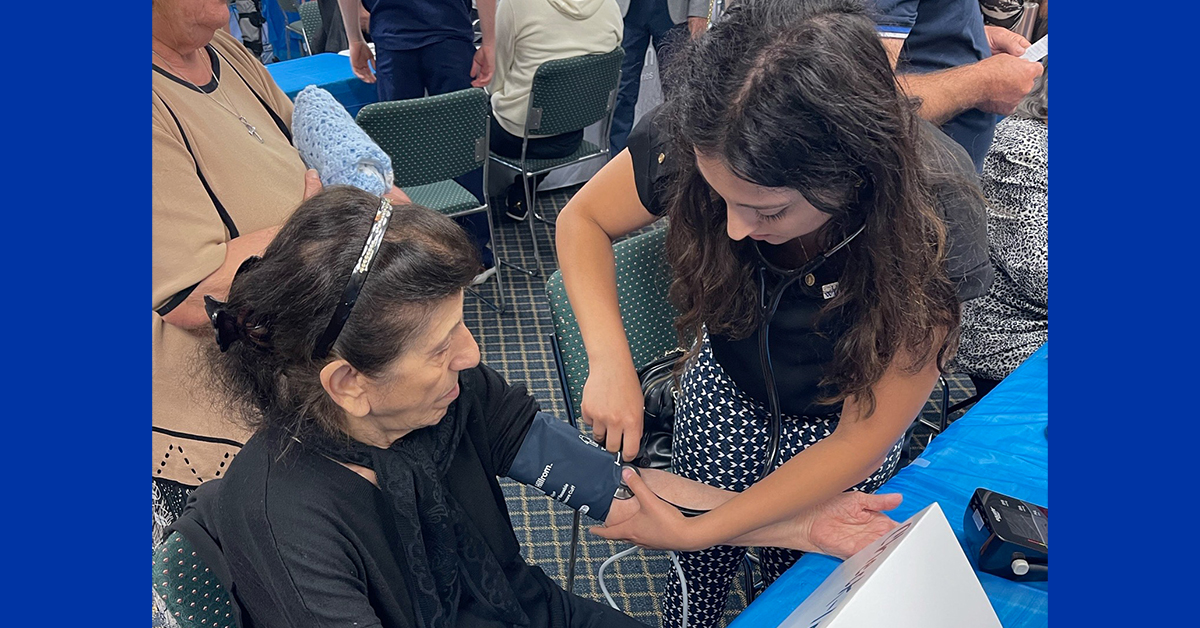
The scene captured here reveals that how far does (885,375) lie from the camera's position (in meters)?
1.27

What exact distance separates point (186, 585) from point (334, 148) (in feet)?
2.47

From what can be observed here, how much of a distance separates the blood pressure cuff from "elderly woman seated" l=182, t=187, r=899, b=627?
0.24ft

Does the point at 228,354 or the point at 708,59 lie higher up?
the point at 708,59

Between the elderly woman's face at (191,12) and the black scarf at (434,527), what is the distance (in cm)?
70

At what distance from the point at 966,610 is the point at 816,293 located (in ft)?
1.45

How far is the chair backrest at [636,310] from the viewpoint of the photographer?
1.70 meters

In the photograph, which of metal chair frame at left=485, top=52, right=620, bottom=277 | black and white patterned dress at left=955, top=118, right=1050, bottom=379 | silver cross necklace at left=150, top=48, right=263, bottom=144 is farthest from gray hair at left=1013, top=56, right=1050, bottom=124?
silver cross necklace at left=150, top=48, right=263, bottom=144

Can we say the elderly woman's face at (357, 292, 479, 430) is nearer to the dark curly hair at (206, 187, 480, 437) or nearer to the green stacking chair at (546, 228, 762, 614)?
the dark curly hair at (206, 187, 480, 437)

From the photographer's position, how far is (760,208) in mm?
1091

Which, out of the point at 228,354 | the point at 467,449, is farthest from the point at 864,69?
the point at 228,354

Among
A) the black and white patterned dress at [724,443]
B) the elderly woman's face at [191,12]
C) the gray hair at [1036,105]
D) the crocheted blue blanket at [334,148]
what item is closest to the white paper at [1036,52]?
the gray hair at [1036,105]

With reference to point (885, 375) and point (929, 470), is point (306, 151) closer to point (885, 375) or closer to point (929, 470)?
point (885, 375)

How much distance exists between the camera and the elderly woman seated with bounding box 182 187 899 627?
104 cm

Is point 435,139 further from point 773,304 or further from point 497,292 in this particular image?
point 773,304
